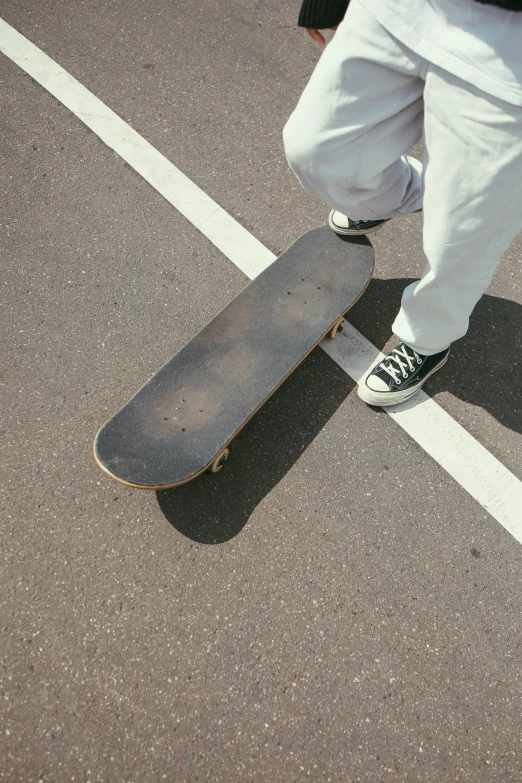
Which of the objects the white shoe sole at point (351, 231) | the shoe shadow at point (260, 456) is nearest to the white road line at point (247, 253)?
the shoe shadow at point (260, 456)

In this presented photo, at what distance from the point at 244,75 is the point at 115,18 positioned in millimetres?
1011

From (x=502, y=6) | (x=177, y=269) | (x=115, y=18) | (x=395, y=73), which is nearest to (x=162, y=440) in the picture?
(x=177, y=269)

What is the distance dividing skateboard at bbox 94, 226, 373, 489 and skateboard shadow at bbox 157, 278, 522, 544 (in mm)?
138

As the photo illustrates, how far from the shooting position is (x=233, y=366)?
2391mm

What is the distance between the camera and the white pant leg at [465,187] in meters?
1.60

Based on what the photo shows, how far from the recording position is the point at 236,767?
180cm

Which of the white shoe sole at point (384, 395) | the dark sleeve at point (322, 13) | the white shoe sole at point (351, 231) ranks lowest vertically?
the white shoe sole at point (384, 395)

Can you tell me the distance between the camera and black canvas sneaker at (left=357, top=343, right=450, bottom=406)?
246 centimetres

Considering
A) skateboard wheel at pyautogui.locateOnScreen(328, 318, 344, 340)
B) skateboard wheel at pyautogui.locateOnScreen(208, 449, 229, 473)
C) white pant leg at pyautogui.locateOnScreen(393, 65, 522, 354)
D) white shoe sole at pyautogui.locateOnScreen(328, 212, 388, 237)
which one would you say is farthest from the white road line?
skateboard wheel at pyautogui.locateOnScreen(208, 449, 229, 473)

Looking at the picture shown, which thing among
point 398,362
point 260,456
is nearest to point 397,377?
point 398,362

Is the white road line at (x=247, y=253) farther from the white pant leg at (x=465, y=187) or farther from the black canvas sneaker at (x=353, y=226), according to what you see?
the white pant leg at (x=465, y=187)

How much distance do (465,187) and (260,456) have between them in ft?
4.11

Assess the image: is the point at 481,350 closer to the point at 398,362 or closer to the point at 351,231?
the point at 398,362

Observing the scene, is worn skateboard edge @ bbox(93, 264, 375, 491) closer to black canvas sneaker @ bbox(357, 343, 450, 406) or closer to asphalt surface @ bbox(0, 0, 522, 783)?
asphalt surface @ bbox(0, 0, 522, 783)
